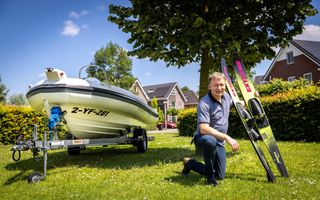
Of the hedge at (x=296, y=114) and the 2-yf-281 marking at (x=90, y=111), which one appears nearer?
the 2-yf-281 marking at (x=90, y=111)

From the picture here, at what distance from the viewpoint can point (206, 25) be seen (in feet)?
21.1

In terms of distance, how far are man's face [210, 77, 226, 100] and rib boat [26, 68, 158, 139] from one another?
118 inches

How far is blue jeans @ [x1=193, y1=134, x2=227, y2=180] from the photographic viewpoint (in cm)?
423

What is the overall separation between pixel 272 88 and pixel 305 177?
16569 millimetres

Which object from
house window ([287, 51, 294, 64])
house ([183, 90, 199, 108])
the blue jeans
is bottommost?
the blue jeans

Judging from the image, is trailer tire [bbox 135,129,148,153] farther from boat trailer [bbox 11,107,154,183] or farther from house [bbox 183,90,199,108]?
house [bbox 183,90,199,108]

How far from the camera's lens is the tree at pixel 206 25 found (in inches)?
266

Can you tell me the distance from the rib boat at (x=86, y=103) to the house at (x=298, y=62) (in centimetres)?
2710

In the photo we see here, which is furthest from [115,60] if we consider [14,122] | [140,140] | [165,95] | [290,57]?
[140,140]

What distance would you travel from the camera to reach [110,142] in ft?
23.7

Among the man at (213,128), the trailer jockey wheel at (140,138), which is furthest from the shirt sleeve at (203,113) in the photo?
the trailer jockey wheel at (140,138)

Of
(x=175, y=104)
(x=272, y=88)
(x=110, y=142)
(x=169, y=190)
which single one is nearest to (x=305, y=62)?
(x=272, y=88)

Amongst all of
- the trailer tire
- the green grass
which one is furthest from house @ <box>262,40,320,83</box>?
the green grass

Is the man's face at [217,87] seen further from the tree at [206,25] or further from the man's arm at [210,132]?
the tree at [206,25]
